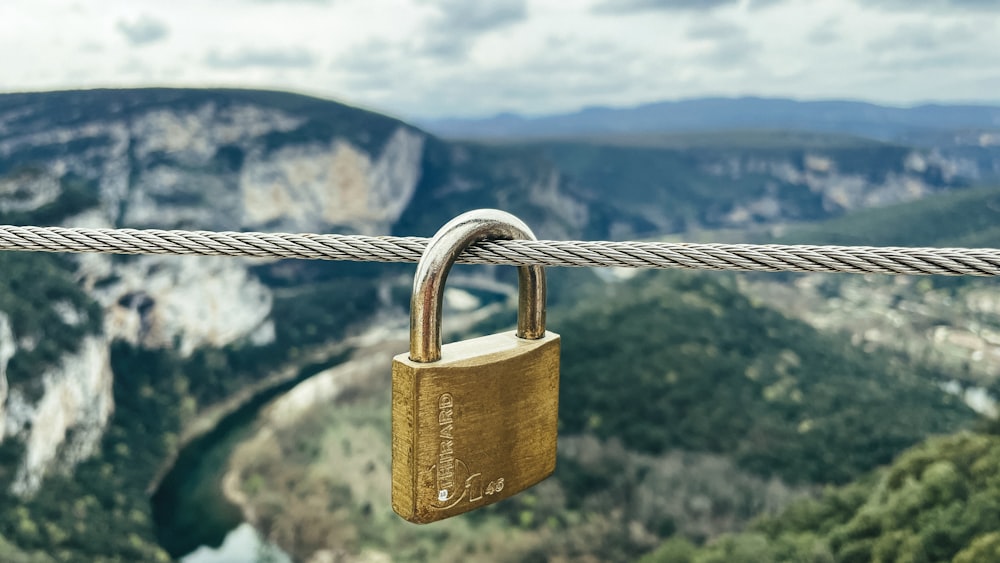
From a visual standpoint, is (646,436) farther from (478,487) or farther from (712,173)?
(712,173)

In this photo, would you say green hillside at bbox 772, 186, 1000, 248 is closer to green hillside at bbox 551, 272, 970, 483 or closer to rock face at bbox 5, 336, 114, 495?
green hillside at bbox 551, 272, 970, 483

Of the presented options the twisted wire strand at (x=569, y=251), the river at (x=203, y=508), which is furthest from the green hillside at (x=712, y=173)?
the twisted wire strand at (x=569, y=251)

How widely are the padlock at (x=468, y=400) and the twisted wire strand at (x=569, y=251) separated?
130mm

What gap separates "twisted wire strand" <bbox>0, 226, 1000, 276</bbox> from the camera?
83.1 inches

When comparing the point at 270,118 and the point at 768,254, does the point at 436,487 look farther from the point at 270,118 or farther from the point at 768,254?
the point at 270,118

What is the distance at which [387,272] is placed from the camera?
92.6 meters

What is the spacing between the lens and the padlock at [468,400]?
2.02 m

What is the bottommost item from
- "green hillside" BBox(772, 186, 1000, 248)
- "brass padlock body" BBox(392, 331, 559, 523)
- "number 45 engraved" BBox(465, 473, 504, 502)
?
"green hillside" BBox(772, 186, 1000, 248)

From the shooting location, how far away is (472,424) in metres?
2.14

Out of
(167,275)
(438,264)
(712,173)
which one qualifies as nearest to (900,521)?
(438,264)

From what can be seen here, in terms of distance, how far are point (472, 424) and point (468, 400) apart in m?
0.08

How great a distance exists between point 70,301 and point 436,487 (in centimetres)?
6227

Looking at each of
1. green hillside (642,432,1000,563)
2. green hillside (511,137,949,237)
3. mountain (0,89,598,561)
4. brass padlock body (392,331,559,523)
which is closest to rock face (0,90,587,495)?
mountain (0,89,598,561)

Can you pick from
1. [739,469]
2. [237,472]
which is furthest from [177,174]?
[739,469]
